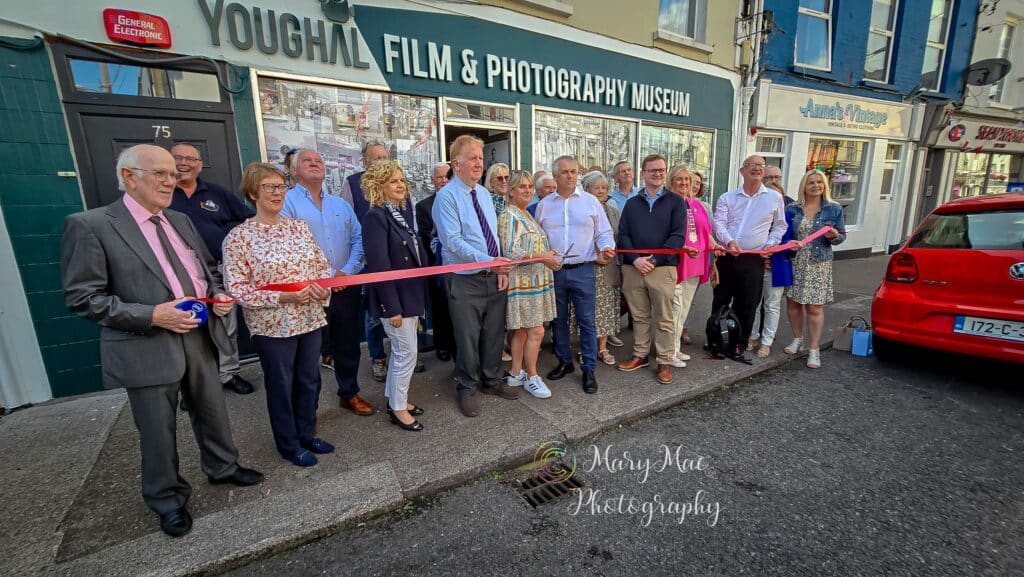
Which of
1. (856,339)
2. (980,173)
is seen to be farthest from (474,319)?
(980,173)

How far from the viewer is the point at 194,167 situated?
139 inches

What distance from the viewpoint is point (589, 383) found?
3.94 meters

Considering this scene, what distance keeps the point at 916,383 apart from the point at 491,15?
6.16 meters

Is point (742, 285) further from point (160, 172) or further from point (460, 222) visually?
point (160, 172)

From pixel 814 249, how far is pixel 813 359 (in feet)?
3.78

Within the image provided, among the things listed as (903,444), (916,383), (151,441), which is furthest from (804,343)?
(151,441)

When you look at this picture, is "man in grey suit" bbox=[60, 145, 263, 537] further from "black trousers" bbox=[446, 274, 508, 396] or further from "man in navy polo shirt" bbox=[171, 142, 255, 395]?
"black trousers" bbox=[446, 274, 508, 396]

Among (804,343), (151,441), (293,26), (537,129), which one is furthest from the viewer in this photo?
(537,129)

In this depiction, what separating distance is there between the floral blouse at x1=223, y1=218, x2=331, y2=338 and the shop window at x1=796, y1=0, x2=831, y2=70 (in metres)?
10.5

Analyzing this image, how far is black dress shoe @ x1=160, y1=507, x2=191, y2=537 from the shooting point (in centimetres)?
229

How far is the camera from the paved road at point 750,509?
7.12ft

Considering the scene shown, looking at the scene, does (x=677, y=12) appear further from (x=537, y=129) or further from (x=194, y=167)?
(x=194, y=167)

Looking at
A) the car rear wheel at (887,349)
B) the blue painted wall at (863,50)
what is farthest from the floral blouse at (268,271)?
the blue painted wall at (863,50)

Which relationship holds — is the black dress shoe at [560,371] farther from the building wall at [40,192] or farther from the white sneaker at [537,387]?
the building wall at [40,192]
